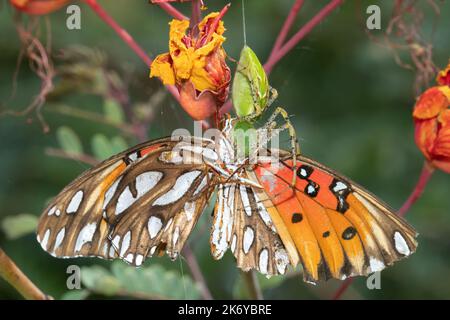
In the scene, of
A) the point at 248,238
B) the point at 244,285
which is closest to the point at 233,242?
the point at 248,238

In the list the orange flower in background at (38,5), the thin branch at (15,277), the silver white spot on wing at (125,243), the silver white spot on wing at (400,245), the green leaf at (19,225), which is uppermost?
the orange flower in background at (38,5)

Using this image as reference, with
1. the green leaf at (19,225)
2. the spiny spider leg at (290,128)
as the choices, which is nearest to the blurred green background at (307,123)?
the green leaf at (19,225)

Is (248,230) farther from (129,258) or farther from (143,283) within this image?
(143,283)

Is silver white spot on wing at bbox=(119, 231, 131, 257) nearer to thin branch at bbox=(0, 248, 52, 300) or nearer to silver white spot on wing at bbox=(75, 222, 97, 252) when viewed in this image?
silver white spot on wing at bbox=(75, 222, 97, 252)

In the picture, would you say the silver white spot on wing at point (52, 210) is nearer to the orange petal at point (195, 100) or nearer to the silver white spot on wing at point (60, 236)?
the silver white spot on wing at point (60, 236)

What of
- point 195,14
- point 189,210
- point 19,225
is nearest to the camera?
point 195,14

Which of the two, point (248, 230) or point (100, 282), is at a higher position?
point (248, 230)
